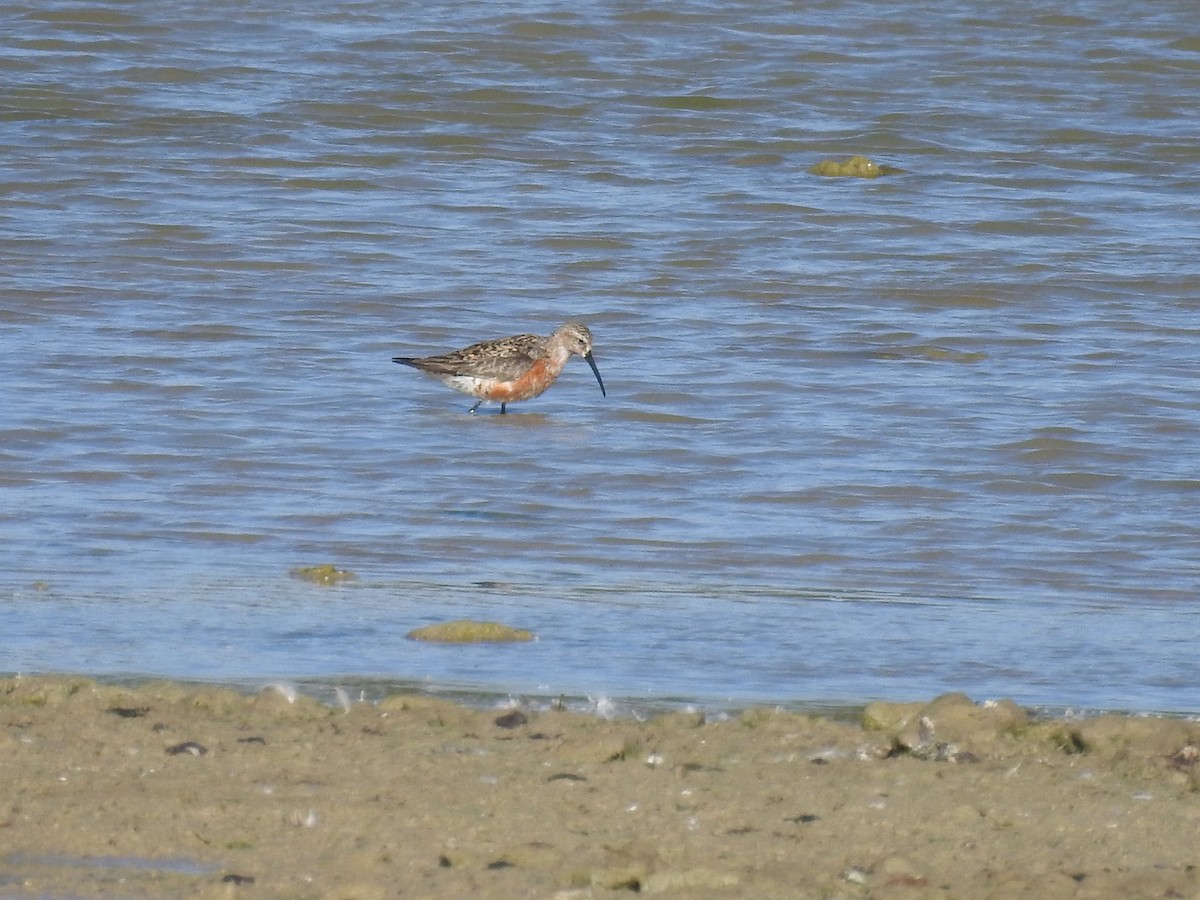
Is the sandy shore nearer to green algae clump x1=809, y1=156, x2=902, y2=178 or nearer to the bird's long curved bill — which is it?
the bird's long curved bill

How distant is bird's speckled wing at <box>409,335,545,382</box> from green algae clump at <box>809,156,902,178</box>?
601cm

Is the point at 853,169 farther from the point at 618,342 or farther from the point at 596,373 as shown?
the point at 596,373

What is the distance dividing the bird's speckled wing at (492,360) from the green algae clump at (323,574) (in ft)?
13.4

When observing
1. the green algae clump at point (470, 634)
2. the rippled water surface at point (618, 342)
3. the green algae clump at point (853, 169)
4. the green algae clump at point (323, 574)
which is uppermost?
the green algae clump at point (470, 634)

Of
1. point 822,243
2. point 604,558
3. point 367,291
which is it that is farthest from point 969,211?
point 604,558

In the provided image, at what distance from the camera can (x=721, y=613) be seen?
6957 millimetres

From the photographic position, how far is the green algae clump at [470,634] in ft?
21.2

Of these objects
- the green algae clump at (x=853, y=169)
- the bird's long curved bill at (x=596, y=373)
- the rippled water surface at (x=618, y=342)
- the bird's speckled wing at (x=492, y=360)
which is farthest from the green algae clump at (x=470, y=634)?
the green algae clump at (x=853, y=169)

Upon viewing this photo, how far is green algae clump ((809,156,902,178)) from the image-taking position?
57.0 feet

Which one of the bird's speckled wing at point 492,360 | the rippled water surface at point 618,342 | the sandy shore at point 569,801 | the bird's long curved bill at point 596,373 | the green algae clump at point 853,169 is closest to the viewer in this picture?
the sandy shore at point 569,801

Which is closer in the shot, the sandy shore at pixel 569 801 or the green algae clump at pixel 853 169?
the sandy shore at pixel 569 801

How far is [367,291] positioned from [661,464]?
424 cm

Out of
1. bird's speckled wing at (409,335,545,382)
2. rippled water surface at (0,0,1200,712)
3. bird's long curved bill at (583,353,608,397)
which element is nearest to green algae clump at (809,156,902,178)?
rippled water surface at (0,0,1200,712)

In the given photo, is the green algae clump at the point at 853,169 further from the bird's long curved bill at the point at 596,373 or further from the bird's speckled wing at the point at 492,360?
the bird's long curved bill at the point at 596,373
